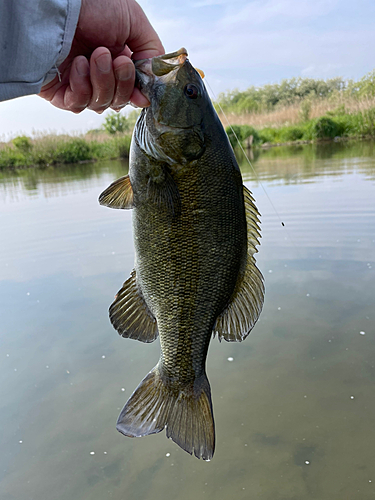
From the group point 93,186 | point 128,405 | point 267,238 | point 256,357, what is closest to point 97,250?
point 267,238

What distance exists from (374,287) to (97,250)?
4231 millimetres

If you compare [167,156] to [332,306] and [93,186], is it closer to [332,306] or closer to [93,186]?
[332,306]

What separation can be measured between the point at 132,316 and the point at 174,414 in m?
0.44

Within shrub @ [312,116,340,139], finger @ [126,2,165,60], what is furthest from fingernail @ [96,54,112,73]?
shrub @ [312,116,340,139]

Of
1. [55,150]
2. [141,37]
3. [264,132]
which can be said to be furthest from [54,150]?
[141,37]

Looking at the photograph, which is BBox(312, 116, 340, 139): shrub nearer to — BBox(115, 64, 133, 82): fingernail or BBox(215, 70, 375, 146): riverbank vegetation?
BBox(215, 70, 375, 146): riverbank vegetation

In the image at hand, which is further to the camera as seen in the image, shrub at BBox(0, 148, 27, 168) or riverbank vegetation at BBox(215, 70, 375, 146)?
shrub at BBox(0, 148, 27, 168)

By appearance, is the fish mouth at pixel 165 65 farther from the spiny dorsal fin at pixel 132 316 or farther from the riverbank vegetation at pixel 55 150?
the riverbank vegetation at pixel 55 150

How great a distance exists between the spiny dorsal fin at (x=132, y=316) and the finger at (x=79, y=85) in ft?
2.66

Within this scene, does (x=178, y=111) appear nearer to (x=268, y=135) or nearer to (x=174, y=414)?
(x=174, y=414)

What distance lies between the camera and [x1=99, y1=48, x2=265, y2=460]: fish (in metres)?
1.49

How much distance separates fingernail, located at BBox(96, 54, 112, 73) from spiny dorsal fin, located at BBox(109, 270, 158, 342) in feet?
2.74

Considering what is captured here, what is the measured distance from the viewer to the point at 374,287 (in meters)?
4.45

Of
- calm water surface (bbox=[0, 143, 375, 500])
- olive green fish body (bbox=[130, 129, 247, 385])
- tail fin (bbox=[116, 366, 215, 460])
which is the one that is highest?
olive green fish body (bbox=[130, 129, 247, 385])
